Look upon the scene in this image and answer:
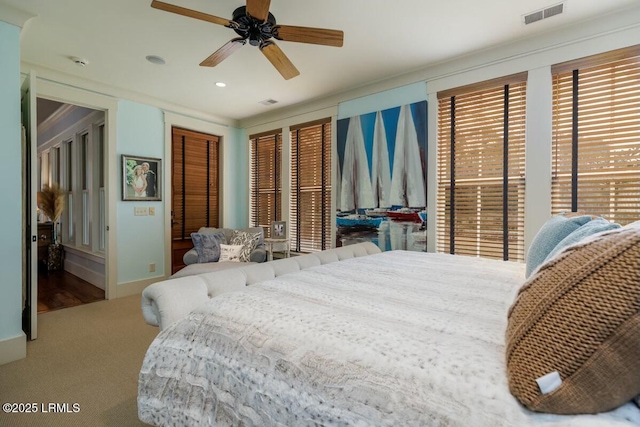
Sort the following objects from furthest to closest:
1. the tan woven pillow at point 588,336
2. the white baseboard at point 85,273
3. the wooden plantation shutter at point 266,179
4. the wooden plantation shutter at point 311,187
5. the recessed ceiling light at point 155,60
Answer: the wooden plantation shutter at point 266,179 < the white baseboard at point 85,273 < the wooden plantation shutter at point 311,187 < the recessed ceiling light at point 155,60 < the tan woven pillow at point 588,336

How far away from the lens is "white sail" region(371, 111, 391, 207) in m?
3.60

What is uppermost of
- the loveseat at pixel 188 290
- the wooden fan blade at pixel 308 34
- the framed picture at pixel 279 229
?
the wooden fan blade at pixel 308 34

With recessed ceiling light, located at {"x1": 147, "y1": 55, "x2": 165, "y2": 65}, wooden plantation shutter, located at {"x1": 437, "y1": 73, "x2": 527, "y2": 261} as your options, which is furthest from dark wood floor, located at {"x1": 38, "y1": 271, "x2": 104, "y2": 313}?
wooden plantation shutter, located at {"x1": 437, "y1": 73, "x2": 527, "y2": 261}

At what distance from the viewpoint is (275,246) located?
425 centimetres

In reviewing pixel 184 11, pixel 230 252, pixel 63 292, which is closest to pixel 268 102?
pixel 230 252

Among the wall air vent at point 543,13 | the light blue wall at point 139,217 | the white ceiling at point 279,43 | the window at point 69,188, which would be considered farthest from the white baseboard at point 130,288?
the wall air vent at point 543,13

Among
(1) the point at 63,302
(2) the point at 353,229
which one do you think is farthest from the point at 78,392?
(2) the point at 353,229

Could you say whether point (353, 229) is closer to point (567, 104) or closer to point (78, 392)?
point (567, 104)

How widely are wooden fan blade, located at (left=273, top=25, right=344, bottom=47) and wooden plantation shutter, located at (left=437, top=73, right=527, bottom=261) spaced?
1.66m

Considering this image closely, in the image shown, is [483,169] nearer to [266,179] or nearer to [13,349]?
[266,179]

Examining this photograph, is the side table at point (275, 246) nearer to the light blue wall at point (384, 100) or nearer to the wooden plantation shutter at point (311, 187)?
the wooden plantation shutter at point (311, 187)

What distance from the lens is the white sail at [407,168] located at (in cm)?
336

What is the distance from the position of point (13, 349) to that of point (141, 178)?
2.39 m

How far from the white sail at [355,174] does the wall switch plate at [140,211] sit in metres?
2.71
